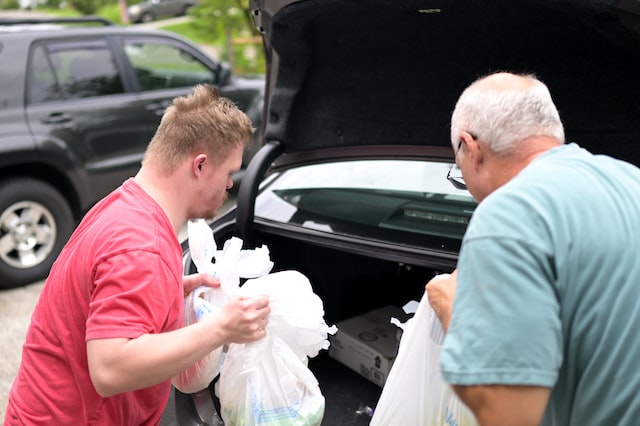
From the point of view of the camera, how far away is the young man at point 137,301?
124cm

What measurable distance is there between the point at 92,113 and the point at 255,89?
199 centimetres

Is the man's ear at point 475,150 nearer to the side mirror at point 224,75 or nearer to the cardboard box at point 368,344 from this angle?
the cardboard box at point 368,344

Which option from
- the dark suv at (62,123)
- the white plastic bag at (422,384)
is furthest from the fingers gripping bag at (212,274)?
the dark suv at (62,123)

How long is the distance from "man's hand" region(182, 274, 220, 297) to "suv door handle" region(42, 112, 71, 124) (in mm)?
3325

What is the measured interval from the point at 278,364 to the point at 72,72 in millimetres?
4042

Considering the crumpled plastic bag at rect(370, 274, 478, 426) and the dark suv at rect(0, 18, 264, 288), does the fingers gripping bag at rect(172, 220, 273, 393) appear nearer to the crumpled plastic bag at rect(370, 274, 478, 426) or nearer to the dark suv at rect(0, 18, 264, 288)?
the crumpled plastic bag at rect(370, 274, 478, 426)

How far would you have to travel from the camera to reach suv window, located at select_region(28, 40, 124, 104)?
4.48 meters

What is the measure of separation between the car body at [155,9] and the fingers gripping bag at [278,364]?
22.9 meters

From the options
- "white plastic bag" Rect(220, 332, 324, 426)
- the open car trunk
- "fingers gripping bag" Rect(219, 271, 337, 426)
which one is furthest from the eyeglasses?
"white plastic bag" Rect(220, 332, 324, 426)

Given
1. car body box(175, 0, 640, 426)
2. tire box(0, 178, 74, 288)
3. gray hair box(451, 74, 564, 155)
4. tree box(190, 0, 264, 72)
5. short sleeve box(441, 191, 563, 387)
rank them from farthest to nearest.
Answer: tree box(190, 0, 264, 72) < tire box(0, 178, 74, 288) < car body box(175, 0, 640, 426) < gray hair box(451, 74, 564, 155) < short sleeve box(441, 191, 563, 387)

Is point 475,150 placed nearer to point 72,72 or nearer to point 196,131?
point 196,131

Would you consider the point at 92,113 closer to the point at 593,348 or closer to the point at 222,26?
the point at 593,348

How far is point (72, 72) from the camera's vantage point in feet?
15.6

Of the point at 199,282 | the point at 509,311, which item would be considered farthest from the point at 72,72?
the point at 509,311
